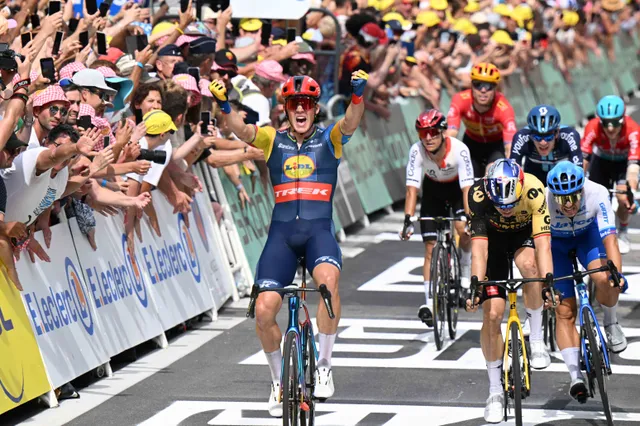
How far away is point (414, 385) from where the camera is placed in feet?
38.2

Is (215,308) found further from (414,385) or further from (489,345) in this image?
(489,345)

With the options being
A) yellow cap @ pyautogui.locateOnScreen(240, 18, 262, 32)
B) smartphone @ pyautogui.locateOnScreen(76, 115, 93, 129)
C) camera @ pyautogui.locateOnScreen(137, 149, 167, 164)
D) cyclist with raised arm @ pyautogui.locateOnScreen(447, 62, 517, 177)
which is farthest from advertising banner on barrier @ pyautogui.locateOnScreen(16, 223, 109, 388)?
yellow cap @ pyautogui.locateOnScreen(240, 18, 262, 32)

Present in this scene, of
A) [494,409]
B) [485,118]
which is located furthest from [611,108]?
[494,409]

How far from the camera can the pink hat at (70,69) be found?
11805 millimetres

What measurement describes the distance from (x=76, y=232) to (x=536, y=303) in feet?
12.7

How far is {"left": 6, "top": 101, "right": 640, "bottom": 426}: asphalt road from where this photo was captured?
10.5 metres

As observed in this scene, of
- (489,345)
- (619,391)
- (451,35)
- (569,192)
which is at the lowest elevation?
(619,391)

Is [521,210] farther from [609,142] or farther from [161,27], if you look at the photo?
[609,142]

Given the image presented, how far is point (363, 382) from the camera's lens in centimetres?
1174

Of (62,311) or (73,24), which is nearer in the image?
(62,311)

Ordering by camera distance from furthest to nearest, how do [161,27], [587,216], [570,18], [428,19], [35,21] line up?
[570,18]
[428,19]
[161,27]
[35,21]
[587,216]

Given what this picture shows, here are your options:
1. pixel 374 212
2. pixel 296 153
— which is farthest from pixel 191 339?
pixel 374 212

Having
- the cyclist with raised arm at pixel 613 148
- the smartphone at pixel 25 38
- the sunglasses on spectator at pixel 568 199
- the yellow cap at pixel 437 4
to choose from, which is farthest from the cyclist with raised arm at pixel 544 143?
the yellow cap at pixel 437 4

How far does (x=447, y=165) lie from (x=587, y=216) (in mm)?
2871
